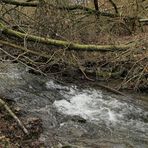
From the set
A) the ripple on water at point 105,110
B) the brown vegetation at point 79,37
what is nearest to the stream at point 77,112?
the ripple on water at point 105,110

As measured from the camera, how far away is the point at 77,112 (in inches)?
335

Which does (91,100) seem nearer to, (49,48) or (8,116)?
(49,48)

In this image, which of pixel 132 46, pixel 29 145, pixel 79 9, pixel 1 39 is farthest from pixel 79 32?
pixel 29 145

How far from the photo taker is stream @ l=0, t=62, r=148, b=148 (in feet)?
23.2

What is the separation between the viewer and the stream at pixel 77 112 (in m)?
7.07

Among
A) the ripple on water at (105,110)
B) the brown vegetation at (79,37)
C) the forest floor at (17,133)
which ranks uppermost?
the brown vegetation at (79,37)

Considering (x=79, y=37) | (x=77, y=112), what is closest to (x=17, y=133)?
(x=77, y=112)

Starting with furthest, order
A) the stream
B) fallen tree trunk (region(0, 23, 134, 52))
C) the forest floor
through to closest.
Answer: fallen tree trunk (region(0, 23, 134, 52)), the stream, the forest floor

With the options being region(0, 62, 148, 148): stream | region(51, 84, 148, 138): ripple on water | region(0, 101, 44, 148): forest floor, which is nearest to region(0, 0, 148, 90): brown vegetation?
region(0, 62, 148, 148): stream

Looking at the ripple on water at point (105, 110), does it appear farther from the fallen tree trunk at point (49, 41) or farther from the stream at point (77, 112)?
the fallen tree trunk at point (49, 41)

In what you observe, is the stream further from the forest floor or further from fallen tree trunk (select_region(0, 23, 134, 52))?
fallen tree trunk (select_region(0, 23, 134, 52))

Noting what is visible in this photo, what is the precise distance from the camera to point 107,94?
9.92 metres

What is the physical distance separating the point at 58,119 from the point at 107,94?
236cm

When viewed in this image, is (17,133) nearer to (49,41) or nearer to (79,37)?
(49,41)
